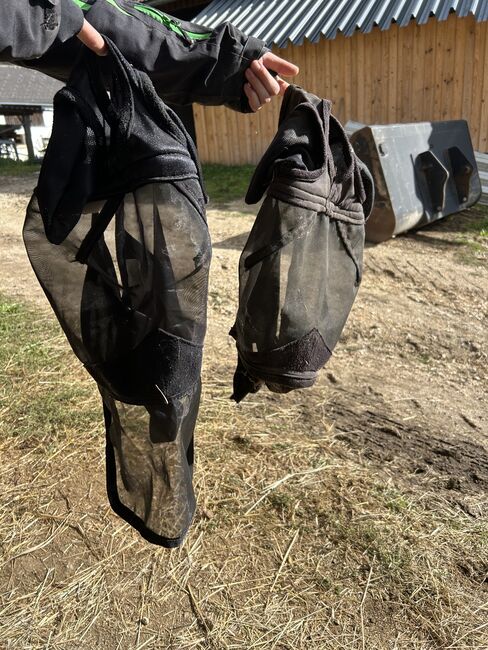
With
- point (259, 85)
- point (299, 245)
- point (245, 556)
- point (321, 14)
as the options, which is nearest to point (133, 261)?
point (299, 245)

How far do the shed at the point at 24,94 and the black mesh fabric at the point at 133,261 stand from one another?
18424 mm

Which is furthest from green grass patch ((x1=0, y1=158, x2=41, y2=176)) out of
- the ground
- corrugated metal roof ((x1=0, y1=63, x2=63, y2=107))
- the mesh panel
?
the mesh panel

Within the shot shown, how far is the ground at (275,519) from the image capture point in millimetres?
2029

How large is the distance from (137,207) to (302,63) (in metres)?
9.61

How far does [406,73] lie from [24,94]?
50.8ft

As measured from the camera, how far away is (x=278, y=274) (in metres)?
1.43

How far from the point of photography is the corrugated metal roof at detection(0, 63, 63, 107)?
64.7 ft

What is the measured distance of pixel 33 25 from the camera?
3.99 feet

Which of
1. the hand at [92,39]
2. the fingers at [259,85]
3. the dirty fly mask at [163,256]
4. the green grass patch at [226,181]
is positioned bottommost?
the green grass patch at [226,181]

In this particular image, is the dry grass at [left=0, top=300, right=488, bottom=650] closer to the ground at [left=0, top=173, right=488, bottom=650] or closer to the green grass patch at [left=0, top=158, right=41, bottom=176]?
the ground at [left=0, top=173, right=488, bottom=650]

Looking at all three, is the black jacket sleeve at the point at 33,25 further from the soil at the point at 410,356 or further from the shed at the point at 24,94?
the shed at the point at 24,94

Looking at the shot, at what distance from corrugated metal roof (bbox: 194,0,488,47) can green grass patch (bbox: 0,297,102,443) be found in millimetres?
4557

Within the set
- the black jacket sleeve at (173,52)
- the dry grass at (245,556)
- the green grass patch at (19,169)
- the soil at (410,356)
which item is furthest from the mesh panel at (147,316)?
the green grass patch at (19,169)

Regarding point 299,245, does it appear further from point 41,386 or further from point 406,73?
point 406,73
